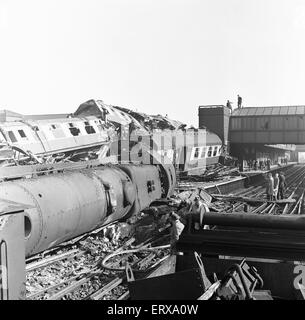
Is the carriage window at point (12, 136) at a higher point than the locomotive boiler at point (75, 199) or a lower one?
higher

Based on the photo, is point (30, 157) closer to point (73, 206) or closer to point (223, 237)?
point (73, 206)

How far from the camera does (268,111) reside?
4244 cm

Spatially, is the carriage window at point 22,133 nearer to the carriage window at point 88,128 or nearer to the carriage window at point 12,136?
the carriage window at point 12,136

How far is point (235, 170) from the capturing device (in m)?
33.3

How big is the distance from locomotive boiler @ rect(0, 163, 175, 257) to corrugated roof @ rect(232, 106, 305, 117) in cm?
3078

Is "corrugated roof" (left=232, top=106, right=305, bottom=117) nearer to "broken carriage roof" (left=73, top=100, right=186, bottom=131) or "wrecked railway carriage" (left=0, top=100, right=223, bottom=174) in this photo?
"wrecked railway carriage" (left=0, top=100, right=223, bottom=174)

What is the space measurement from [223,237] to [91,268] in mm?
4702

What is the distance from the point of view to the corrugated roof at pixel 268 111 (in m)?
40.9

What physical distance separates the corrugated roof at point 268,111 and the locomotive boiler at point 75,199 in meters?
30.8

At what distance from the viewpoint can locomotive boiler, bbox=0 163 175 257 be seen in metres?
7.77

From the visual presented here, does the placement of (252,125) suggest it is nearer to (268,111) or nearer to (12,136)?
(268,111)

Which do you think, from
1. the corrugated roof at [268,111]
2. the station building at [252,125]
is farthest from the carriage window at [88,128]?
the corrugated roof at [268,111]

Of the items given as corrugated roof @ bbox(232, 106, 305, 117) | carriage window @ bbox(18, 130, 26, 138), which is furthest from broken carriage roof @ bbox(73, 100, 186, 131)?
corrugated roof @ bbox(232, 106, 305, 117)

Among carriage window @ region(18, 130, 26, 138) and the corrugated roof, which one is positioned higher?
the corrugated roof
